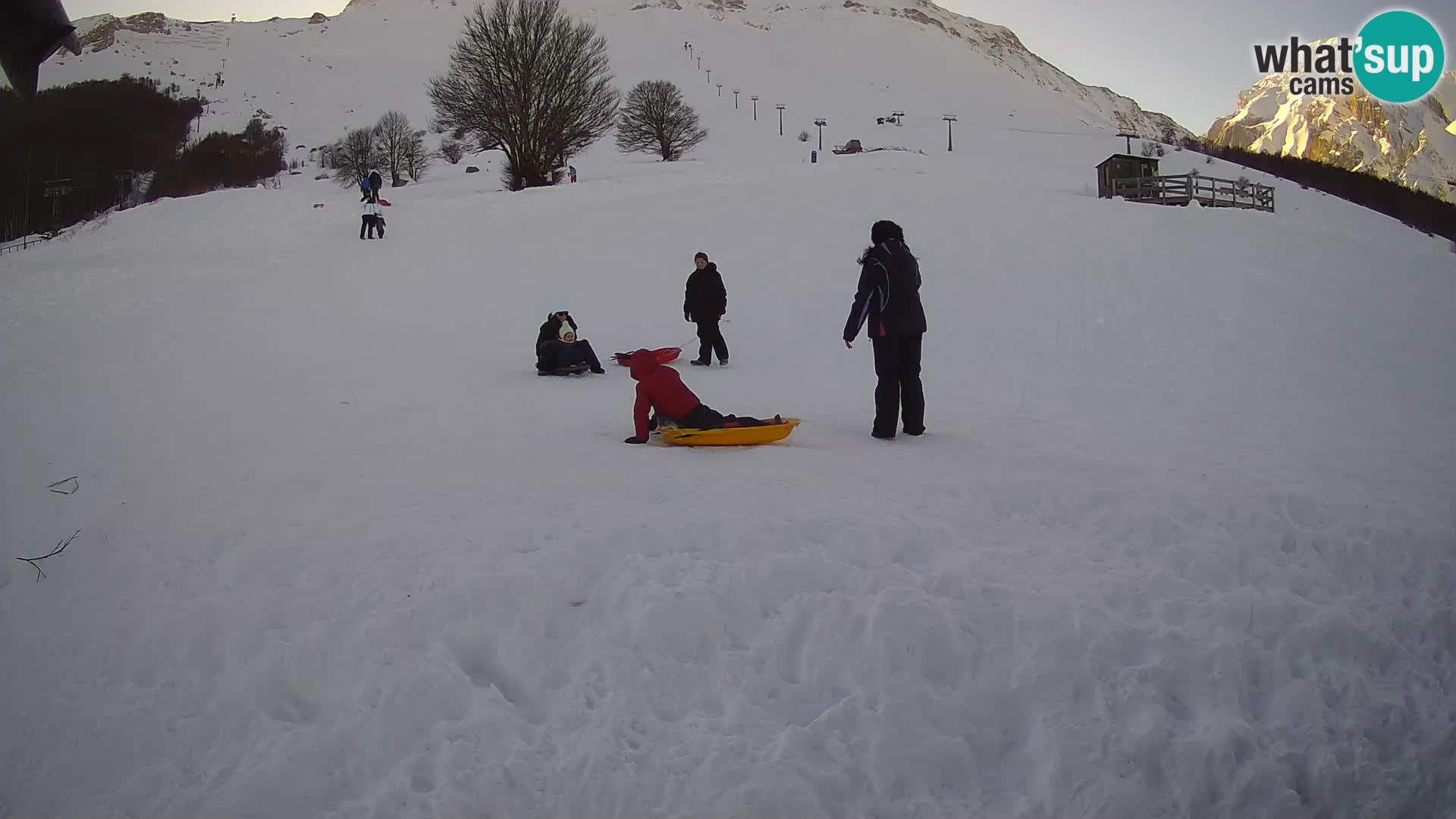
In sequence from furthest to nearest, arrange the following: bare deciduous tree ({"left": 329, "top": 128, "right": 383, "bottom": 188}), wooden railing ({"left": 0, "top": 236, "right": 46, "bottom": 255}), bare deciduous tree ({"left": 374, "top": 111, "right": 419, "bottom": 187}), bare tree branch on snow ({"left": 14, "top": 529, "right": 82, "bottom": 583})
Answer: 1. bare deciduous tree ({"left": 374, "top": 111, "right": 419, "bottom": 187})
2. bare deciduous tree ({"left": 329, "top": 128, "right": 383, "bottom": 188})
3. wooden railing ({"left": 0, "top": 236, "right": 46, "bottom": 255})
4. bare tree branch on snow ({"left": 14, "top": 529, "right": 82, "bottom": 583})

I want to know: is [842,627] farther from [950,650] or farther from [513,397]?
[513,397]

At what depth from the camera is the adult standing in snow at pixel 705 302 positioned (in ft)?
37.1

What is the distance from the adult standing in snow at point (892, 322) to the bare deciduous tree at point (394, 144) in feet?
164

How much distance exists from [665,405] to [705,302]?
4.77m

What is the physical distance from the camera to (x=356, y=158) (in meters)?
52.0

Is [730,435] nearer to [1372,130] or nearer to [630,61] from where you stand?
[630,61]

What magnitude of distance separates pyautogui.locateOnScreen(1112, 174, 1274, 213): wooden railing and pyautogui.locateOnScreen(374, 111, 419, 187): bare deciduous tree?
41384 mm

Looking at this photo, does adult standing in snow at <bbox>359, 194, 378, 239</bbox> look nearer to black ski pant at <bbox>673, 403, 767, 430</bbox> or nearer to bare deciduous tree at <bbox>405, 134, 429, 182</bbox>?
black ski pant at <bbox>673, 403, 767, 430</bbox>

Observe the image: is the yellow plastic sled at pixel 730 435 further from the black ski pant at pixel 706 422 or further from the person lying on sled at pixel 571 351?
the person lying on sled at pixel 571 351

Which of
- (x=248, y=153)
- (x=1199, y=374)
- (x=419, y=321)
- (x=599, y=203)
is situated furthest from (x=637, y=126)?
(x=1199, y=374)

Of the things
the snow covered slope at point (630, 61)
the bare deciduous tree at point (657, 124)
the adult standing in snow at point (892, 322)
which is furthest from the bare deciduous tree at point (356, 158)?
the adult standing in snow at point (892, 322)

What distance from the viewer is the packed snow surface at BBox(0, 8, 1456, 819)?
3.20 meters

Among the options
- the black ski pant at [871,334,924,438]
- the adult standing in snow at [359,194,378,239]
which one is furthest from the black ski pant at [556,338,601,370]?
Result: the adult standing in snow at [359,194,378,239]

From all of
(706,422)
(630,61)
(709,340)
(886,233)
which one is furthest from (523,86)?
(630,61)
